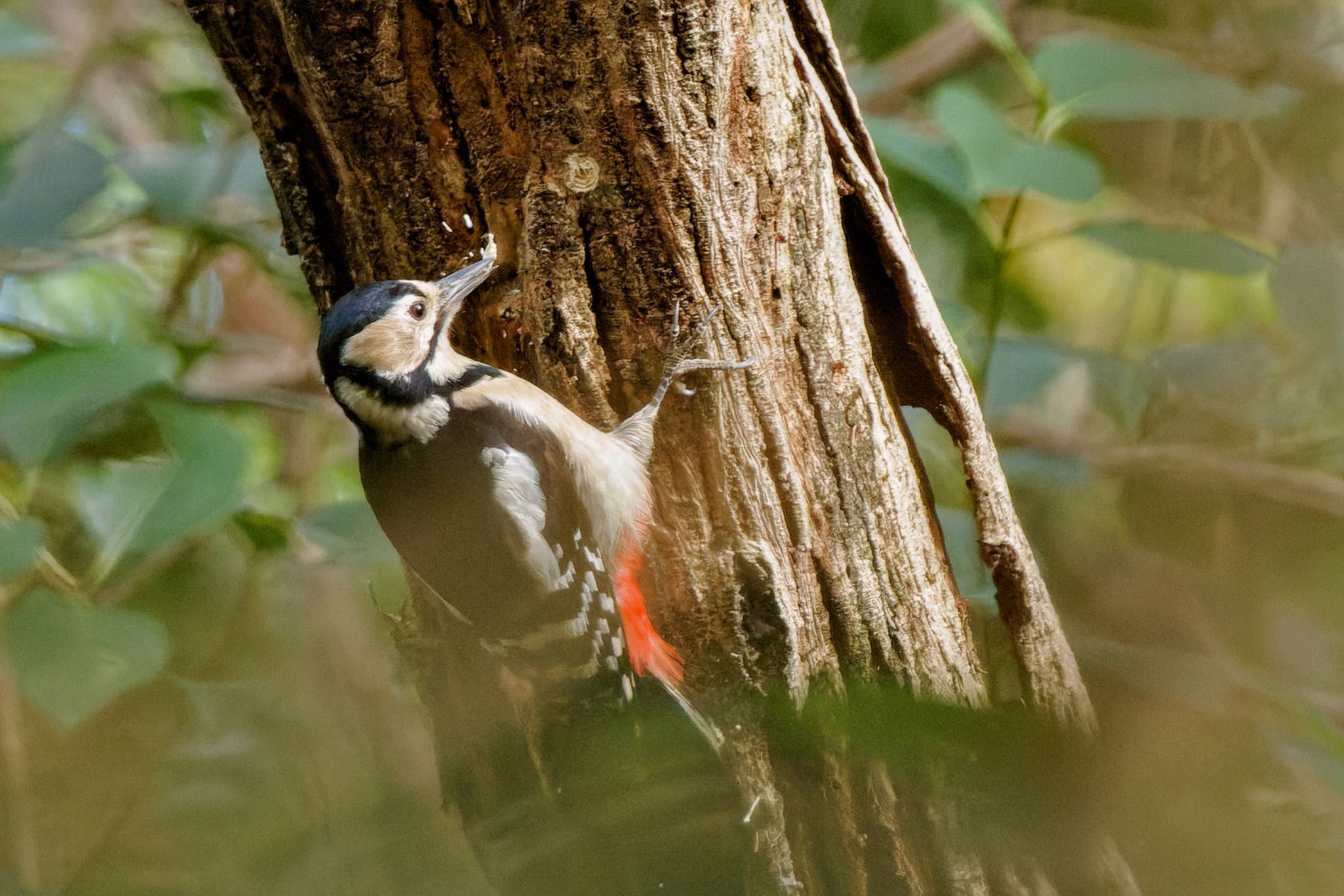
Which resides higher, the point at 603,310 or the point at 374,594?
the point at 603,310

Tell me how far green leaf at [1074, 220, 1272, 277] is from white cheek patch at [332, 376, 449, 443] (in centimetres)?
129

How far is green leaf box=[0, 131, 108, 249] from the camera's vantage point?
1.90 meters

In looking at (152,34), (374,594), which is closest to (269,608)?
(374,594)

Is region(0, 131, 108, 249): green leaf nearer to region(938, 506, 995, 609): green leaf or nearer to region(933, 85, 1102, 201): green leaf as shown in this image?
region(933, 85, 1102, 201): green leaf

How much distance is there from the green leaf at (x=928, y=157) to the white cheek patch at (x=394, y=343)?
35.6 inches

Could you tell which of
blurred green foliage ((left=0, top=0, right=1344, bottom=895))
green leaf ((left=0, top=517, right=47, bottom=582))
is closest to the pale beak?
blurred green foliage ((left=0, top=0, right=1344, bottom=895))

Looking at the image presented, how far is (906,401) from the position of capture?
1618mm

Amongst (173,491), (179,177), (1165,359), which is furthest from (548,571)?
(1165,359)

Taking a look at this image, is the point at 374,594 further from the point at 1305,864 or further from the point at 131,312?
the point at 1305,864

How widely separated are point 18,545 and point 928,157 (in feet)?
5.31

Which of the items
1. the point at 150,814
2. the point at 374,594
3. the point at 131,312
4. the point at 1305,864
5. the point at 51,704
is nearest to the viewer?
the point at 1305,864

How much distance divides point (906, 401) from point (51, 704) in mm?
1257

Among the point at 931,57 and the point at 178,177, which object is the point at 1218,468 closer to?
the point at 931,57

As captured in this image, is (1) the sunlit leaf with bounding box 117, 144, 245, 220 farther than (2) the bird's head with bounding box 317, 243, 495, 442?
Yes
